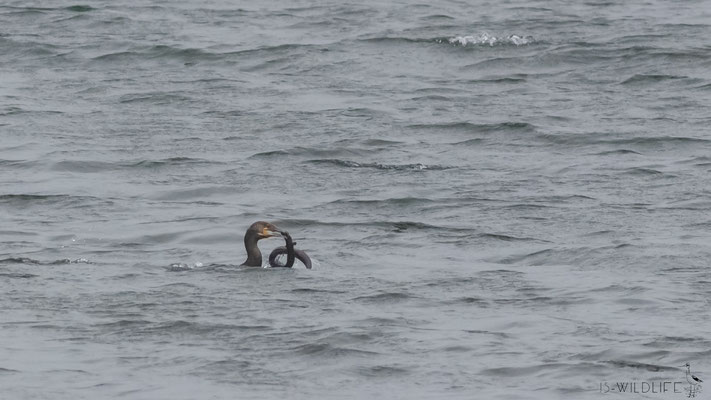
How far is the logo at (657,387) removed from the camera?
1060 centimetres

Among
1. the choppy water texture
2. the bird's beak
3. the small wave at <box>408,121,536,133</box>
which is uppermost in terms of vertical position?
the bird's beak

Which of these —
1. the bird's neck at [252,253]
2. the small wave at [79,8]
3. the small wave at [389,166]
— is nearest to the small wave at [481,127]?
the small wave at [389,166]

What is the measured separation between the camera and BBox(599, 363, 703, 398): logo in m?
10.6

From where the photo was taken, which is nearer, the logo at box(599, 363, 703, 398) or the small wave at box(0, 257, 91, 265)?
the logo at box(599, 363, 703, 398)

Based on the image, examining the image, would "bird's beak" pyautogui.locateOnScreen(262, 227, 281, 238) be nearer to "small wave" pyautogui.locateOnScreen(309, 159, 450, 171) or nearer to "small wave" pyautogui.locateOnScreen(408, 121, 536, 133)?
"small wave" pyautogui.locateOnScreen(309, 159, 450, 171)

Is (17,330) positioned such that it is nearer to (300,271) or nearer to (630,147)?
(300,271)

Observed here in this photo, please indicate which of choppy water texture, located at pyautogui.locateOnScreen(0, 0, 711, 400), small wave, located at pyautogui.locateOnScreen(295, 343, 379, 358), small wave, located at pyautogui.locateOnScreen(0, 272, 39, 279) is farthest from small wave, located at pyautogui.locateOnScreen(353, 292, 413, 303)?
small wave, located at pyautogui.locateOnScreen(0, 272, 39, 279)

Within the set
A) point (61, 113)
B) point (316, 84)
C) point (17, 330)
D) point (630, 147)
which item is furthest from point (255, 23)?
point (17, 330)

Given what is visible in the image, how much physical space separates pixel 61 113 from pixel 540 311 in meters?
9.50

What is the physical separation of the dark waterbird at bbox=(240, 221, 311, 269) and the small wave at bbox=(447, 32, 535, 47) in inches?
407

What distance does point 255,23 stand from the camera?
2730 centimetres

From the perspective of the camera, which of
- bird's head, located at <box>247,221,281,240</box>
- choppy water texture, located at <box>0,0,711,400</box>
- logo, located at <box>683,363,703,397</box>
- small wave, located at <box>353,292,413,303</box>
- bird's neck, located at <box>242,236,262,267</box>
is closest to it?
logo, located at <box>683,363,703,397</box>

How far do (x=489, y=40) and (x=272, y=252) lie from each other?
35.2ft

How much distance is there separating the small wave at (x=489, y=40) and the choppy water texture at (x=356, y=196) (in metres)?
0.05
